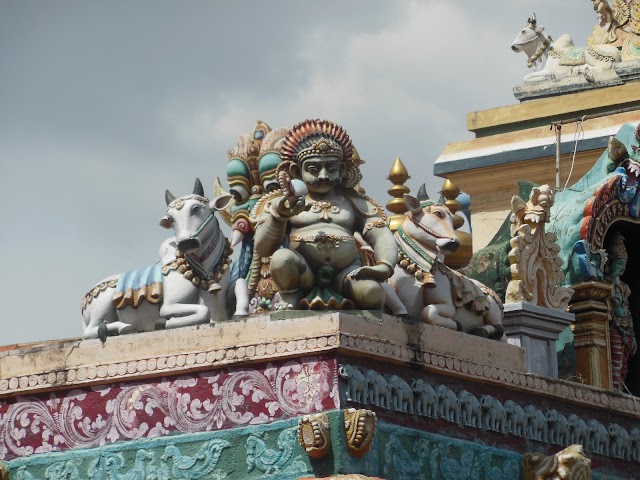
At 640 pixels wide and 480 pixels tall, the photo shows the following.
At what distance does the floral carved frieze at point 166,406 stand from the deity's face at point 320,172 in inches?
Result: 71.5

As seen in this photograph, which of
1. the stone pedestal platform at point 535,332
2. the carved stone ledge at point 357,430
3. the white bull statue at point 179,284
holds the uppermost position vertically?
the stone pedestal platform at point 535,332

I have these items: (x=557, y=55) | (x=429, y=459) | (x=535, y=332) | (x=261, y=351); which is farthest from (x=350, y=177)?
(x=557, y=55)

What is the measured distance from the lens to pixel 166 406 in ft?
54.8

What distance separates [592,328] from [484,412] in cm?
352

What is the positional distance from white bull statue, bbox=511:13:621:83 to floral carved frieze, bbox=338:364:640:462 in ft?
26.4

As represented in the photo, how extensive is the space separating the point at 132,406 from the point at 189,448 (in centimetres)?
66

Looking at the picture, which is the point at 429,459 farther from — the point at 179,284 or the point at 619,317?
the point at 619,317

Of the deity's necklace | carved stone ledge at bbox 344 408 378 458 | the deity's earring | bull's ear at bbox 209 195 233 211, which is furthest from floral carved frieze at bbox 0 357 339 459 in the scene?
the deity's earring

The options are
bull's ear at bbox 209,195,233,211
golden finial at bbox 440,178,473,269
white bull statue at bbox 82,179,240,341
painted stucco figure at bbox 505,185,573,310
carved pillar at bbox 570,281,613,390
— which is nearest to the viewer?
white bull statue at bbox 82,179,240,341

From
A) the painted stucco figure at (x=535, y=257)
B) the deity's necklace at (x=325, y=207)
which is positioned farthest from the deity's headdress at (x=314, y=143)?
the painted stucco figure at (x=535, y=257)

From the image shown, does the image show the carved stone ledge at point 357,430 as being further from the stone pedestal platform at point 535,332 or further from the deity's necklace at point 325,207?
the stone pedestal platform at point 535,332

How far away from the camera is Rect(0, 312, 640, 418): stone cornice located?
1620 centimetres

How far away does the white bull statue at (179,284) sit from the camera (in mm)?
17031

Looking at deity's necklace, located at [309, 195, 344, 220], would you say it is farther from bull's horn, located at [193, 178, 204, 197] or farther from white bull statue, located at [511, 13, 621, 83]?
white bull statue, located at [511, 13, 621, 83]
